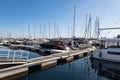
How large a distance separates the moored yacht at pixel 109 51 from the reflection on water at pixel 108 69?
67 centimetres

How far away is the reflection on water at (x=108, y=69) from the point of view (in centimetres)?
1637

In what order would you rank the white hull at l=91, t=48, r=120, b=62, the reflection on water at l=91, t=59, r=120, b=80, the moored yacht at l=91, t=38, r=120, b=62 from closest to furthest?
1. the reflection on water at l=91, t=59, r=120, b=80
2. the white hull at l=91, t=48, r=120, b=62
3. the moored yacht at l=91, t=38, r=120, b=62

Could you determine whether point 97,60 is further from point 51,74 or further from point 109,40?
point 51,74

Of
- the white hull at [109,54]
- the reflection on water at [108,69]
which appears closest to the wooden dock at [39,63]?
the reflection on water at [108,69]

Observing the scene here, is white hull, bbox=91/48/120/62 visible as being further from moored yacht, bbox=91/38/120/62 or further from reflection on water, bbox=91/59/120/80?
reflection on water, bbox=91/59/120/80

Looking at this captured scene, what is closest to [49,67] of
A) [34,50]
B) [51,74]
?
[51,74]

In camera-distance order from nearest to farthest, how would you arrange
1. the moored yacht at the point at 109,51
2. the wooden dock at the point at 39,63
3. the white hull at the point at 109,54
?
the wooden dock at the point at 39,63
the white hull at the point at 109,54
the moored yacht at the point at 109,51

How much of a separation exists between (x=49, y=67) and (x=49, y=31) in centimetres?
4755

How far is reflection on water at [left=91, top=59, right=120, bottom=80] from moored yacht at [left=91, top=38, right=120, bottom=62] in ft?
2.19

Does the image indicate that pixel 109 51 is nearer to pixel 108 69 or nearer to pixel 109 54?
pixel 109 54

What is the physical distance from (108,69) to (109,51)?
295 cm

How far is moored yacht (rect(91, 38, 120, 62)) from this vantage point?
800 inches

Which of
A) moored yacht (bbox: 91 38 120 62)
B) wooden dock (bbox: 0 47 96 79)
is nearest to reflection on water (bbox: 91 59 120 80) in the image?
moored yacht (bbox: 91 38 120 62)

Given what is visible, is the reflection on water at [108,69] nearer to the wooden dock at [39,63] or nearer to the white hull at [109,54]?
the white hull at [109,54]
